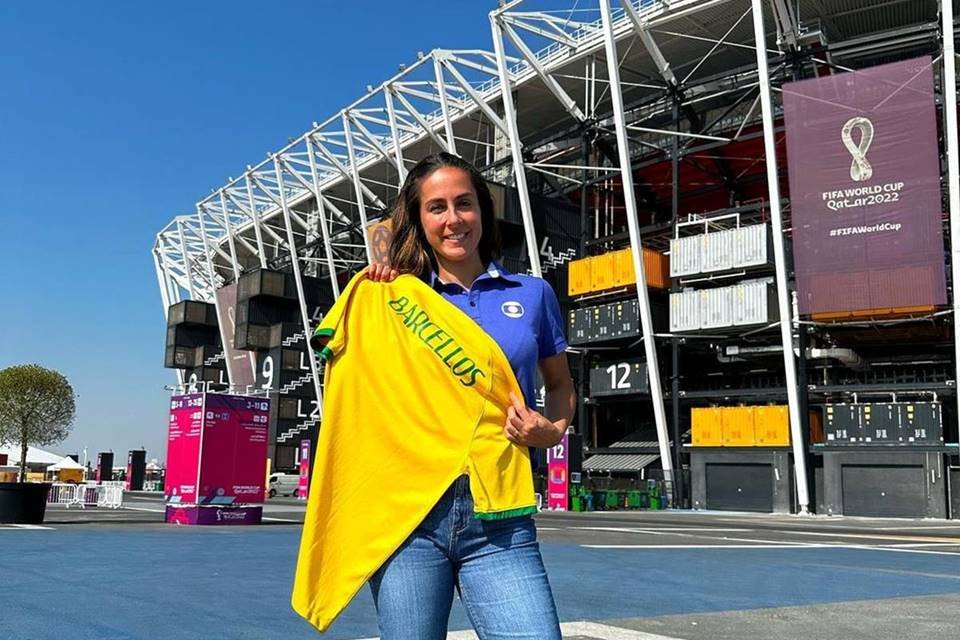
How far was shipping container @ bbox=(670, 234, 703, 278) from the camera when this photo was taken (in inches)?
1797

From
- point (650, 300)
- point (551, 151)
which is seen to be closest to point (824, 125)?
point (650, 300)

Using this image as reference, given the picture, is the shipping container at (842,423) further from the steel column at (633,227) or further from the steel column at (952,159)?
the steel column at (633,227)

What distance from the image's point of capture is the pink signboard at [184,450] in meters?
19.0

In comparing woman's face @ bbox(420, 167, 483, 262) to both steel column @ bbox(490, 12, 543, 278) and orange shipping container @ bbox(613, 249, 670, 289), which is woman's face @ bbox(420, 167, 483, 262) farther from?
orange shipping container @ bbox(613, 249, 670, 289)

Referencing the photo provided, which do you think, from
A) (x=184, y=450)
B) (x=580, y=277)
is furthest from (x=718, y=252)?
(x=184, y=450)

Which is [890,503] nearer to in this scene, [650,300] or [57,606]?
[650,300]

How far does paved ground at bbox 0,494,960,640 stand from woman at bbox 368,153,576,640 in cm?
366

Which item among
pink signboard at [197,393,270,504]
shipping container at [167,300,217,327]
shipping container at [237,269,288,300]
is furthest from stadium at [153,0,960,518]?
shipping container at [167,300,217,327]

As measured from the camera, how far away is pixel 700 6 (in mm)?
45000

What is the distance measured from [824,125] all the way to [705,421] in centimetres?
1557

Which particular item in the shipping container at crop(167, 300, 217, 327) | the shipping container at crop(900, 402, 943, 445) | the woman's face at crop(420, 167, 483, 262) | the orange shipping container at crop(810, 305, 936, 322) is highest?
the shipping container at crop(167, 300, 217, 327)

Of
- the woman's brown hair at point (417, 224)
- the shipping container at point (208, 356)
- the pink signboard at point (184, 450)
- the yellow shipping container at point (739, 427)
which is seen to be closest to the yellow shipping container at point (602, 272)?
the yellow shipping container at point (739, 427)

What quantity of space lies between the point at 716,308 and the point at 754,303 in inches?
84.8

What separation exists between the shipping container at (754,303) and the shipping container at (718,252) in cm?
137
